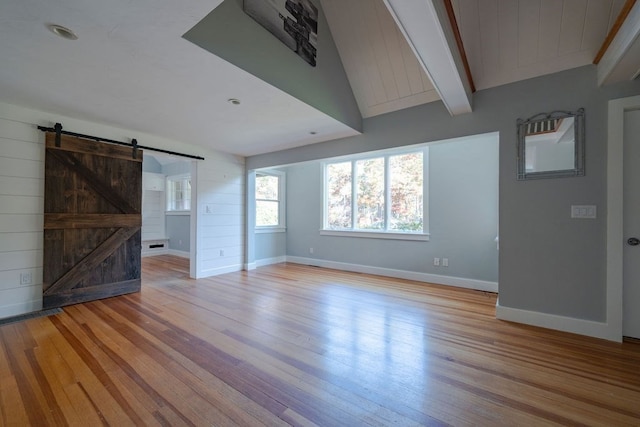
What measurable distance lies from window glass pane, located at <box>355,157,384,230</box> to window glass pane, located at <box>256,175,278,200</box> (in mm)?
2054

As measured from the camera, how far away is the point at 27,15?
1596mm

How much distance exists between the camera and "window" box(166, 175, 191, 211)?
707 cm

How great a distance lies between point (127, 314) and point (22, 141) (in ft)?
7.51

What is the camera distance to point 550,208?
2.64 m

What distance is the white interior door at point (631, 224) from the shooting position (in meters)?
2.35

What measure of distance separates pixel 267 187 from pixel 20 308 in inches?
164

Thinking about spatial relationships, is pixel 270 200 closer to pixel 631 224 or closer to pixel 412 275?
pixel 412 275

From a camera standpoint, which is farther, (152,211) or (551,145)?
(152,211)

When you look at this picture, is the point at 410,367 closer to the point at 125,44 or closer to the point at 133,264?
the point at 125,44

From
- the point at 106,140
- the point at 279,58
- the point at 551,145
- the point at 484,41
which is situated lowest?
the point at 551,145

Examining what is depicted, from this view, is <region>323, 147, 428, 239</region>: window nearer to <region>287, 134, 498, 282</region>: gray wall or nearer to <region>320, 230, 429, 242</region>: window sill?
<region>320, 230, 429, 242</region>: window sill

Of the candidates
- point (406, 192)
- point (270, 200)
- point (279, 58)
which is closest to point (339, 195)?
point (406, 192)

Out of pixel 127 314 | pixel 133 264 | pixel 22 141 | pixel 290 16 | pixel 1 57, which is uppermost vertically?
pixel 290 16

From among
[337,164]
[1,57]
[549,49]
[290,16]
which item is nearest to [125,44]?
[1,57]
